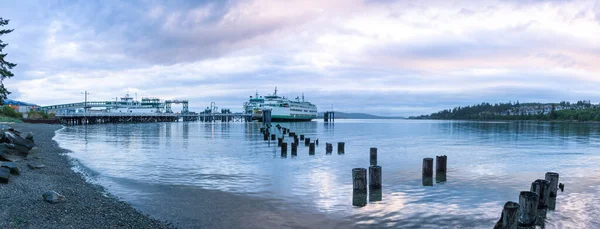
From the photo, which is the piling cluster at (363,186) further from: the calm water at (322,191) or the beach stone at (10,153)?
the beach stone at (10,153)

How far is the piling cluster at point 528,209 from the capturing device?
825 centimetres

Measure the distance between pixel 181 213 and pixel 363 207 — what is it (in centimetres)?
511

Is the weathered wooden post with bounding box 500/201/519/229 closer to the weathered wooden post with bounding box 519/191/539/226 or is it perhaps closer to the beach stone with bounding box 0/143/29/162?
the weathered wooden post with bounding box 519/191/539/226

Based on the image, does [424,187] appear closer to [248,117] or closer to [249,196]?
[249,196]

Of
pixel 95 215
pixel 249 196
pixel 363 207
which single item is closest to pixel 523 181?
pixel 363 207

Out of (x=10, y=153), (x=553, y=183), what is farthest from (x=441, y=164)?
(x=10, y=153)

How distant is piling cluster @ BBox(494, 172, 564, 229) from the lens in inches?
325

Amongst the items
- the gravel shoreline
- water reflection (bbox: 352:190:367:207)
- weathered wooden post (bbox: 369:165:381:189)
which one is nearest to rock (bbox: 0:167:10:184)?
the gravel shoreline

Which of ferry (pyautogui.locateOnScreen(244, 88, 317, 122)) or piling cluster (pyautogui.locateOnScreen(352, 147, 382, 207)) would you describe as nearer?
piling cluster (pyautogui.locateOnScreen(352, 147, 382, 207))

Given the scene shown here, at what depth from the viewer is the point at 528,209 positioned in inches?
Answer: 367

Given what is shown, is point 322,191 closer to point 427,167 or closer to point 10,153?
point 427,167

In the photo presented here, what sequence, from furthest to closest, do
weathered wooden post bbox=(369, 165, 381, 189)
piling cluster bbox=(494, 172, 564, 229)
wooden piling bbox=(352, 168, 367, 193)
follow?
weathered wooden post bbox=(369, 165, 381, 189)
wooden piling bbox=(352, 168, 367, 193)
piling cluster bbox=(494, 172, 564, 229)

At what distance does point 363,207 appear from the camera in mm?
11891

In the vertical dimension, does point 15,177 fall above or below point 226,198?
above
